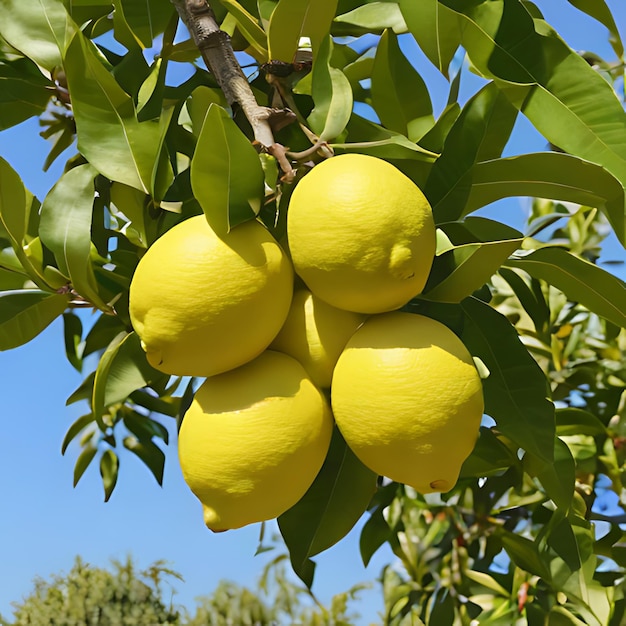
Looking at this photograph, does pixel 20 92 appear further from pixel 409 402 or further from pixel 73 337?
pixel 409 402

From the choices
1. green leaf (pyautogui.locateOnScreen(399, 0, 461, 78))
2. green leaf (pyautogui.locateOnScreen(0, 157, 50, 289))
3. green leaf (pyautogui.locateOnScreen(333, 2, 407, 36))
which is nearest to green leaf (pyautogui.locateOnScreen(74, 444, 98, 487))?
green leaf (pyautogui.locateOnScreen(0, 157, 50, 289))

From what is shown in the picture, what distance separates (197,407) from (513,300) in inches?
56.6

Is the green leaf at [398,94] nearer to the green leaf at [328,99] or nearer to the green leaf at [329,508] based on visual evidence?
the green leaf at [328,99]

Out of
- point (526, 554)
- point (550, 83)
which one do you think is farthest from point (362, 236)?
point (526, 554)

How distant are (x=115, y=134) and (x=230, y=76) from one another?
13cm

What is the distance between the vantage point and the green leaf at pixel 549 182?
650 millimetres

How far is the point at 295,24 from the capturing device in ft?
2.63

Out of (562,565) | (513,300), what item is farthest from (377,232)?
(513,300)

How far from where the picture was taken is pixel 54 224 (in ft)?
2.74

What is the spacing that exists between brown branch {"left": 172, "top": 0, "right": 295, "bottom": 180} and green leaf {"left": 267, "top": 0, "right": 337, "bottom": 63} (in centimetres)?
5

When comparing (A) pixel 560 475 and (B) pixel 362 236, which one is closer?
(B) pixel 362 236

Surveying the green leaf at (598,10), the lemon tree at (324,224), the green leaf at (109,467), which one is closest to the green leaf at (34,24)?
the lemon tree at (324,224)

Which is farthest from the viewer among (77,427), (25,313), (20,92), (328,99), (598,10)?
(77,427)

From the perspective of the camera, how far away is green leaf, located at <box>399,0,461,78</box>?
724 millimetres
